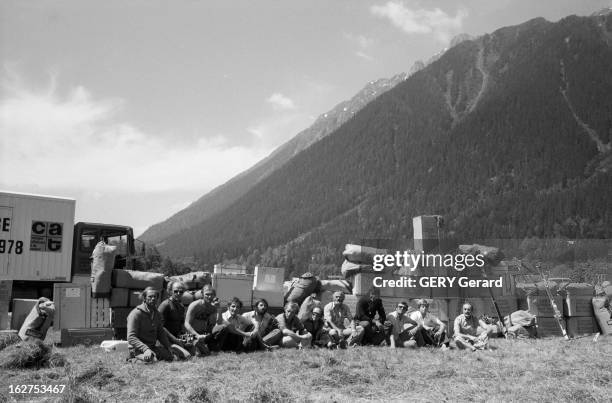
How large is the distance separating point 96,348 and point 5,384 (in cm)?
329

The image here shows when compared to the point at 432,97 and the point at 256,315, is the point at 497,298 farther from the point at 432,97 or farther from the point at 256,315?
the point at 432,97

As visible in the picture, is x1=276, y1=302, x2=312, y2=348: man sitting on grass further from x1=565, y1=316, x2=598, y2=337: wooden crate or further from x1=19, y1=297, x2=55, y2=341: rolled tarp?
x1=565, y1=316, x2=598, y2=337: wooden crate

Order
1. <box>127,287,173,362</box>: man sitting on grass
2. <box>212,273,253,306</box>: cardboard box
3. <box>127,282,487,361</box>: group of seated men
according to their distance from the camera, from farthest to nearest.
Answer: <box>212,273,253,306</box>: cardboard box
<box>127,282,487,361</box>: group of seated men
<box>127,287,173,362</box>: man sitting on grass

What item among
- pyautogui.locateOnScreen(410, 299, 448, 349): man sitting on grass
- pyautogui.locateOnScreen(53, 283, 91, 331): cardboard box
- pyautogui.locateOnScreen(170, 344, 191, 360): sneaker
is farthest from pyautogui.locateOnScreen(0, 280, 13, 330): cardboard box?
pyautogui.locateOnScreen(410, 299, 448, 349): man sitting on grass

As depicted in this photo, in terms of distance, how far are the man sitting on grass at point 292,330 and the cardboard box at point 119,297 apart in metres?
2.97

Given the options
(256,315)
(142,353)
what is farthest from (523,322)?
(142,353)

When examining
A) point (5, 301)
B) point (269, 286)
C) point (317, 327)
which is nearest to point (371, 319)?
point (317, 327)

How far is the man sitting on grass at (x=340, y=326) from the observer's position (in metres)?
10.3

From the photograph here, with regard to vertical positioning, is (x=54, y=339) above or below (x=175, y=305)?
below

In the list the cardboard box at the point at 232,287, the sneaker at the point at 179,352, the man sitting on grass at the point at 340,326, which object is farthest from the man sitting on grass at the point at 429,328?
the sneaker at the point at 179,352

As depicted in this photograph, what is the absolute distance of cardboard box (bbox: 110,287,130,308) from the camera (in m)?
10.9

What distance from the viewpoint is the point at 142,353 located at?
8.09m

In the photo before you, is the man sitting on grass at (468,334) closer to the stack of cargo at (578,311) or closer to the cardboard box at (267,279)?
the stack of cargo at (578,311)

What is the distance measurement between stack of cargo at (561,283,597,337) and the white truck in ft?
35.3
